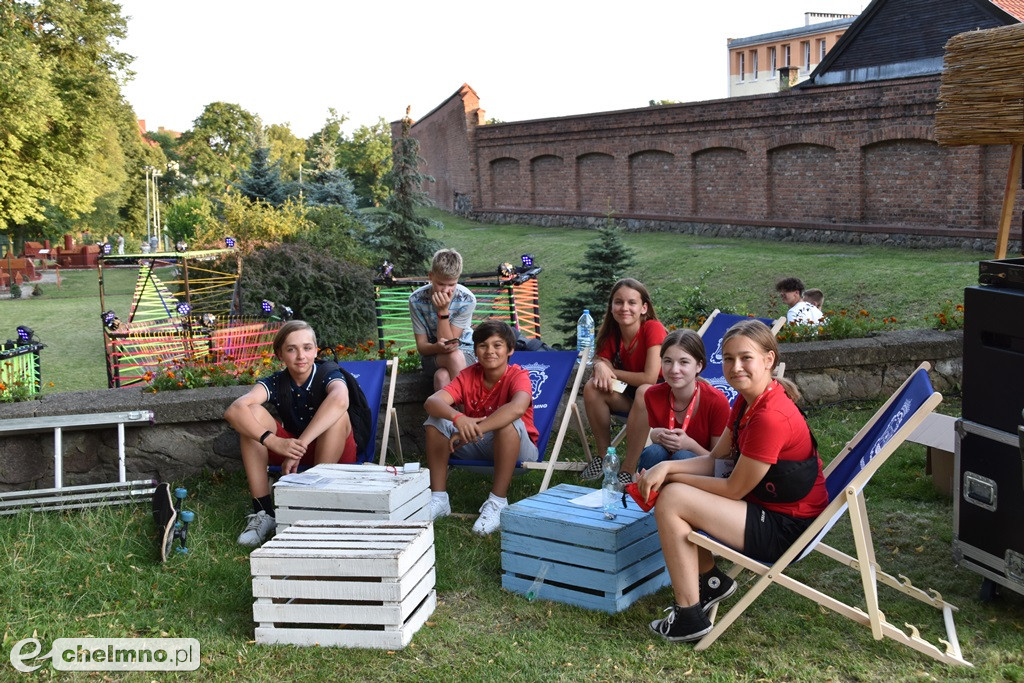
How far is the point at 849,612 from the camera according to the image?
3.41 meters

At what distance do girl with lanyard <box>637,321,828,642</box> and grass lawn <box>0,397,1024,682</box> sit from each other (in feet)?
0.89

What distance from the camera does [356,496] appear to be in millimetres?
4227

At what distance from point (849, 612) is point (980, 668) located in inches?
17.4

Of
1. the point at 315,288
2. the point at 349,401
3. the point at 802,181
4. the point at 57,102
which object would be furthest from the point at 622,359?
the point at 57,102

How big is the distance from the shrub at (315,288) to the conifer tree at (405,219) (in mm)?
1363

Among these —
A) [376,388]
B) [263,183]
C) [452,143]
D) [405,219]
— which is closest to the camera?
[376,388]

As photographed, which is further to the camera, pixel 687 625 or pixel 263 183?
pixel 263 183

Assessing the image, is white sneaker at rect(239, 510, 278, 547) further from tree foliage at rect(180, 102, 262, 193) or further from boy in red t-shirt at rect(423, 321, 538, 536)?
tree foliage at rect(180, 102, 262, 193)

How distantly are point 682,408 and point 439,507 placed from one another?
1334 mm

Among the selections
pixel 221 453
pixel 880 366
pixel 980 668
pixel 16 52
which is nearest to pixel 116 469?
pixel 221 453

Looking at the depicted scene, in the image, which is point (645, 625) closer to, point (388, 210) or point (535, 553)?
point (535, 553)

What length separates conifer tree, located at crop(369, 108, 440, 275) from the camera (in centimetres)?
1591

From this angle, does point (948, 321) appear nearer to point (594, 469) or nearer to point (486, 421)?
point (594, 469)

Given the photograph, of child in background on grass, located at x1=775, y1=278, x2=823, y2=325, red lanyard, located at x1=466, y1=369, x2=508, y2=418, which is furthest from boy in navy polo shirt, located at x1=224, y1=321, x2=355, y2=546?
child in background on grass, located at x1=775, y1=278, x2=823, y2=325
